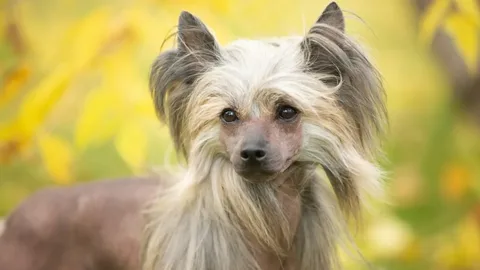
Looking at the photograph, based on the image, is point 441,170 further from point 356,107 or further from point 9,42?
point 9,42

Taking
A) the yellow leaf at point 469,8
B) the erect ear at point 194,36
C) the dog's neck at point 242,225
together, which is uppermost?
the yellow leaf at point 469,8

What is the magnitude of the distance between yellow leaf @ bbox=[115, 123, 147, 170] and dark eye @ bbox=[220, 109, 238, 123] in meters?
1.07

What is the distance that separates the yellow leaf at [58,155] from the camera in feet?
8.82

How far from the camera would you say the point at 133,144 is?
8.44ft

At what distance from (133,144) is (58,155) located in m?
0.32

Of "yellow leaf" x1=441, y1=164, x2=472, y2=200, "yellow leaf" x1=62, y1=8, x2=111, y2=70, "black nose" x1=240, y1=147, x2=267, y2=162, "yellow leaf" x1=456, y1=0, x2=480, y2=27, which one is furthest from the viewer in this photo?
"yellow leaf" x1=441, y1=164, x2=472, y2=200

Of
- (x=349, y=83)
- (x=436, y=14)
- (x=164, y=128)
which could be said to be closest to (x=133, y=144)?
(x=164, y=128)

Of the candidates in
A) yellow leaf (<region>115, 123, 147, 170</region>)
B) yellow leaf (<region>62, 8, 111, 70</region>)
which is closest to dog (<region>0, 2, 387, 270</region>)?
yellow leaf (<region>115, 123, 147, 170</region>)

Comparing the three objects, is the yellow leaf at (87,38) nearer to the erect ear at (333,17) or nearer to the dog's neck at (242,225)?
the dog's neck at (242,225)

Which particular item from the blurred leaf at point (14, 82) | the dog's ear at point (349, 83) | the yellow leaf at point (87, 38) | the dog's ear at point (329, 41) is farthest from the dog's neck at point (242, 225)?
the blurred leaf at point (14, 82)

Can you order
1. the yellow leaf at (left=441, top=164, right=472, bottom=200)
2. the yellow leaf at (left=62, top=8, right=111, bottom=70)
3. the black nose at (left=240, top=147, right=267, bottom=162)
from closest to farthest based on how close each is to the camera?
the black nose at (left=240, top=147, right=267, bottom=162)
the yellow leaf at (left=62, top=8, right=111, bottom=70)
the yellow leaf at (left=441, top=164, right=472, bottom=200)

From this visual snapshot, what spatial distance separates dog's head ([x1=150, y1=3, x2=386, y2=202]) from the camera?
1.49 meters

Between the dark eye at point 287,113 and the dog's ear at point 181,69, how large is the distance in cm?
20

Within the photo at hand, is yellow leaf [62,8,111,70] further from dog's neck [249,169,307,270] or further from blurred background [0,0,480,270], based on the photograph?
dog's neck [249,169,307,270]
